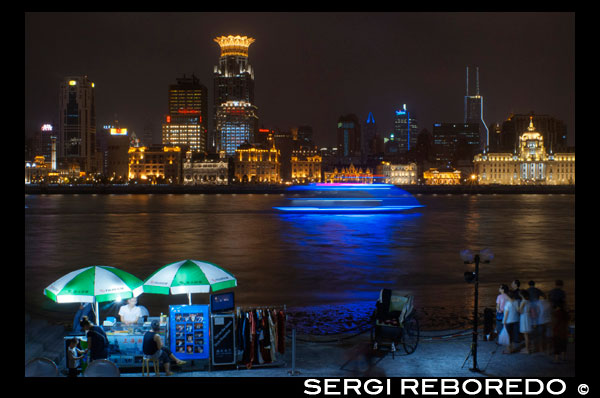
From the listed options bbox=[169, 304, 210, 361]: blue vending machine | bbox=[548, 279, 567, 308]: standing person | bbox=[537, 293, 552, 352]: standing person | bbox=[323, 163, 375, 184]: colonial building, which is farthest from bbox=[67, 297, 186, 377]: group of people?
bbox=[323, 163, 375, 184]: colonial building

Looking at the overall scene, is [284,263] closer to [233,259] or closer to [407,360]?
[233,259]

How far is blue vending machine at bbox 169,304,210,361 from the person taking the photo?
27.4 feet

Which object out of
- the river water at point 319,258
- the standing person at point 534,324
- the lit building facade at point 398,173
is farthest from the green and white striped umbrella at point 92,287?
the lit building facade at point 398,173

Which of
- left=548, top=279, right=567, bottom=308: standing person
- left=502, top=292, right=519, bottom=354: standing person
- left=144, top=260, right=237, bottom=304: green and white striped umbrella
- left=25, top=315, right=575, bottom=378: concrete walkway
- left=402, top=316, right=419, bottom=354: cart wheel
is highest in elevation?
left=144, top=260, right=237, bottom=304: green and white striped umbrella

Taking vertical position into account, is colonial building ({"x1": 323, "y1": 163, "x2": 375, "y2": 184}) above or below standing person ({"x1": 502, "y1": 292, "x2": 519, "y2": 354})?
above

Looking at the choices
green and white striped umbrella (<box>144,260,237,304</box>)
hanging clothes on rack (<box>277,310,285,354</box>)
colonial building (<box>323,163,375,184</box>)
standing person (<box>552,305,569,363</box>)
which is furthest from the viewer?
colonial building (<box>323,163,375,184</box>)

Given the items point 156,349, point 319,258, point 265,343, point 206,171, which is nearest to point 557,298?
point 265,343

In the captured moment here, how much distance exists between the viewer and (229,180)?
200 m

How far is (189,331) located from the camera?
27.6 feet

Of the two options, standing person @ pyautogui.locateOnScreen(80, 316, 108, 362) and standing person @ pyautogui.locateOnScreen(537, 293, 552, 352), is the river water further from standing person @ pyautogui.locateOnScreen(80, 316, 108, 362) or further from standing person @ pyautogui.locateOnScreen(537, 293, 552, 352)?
standing person @ pyautogui.locateOnScreen(537, 293, 552, 352)

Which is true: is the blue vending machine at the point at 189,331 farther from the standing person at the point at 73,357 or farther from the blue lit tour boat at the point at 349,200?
the blue lit tour boat at the point at 349,200

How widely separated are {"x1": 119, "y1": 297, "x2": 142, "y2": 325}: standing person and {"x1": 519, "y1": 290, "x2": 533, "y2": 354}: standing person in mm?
6054

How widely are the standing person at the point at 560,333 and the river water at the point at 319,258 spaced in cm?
250
